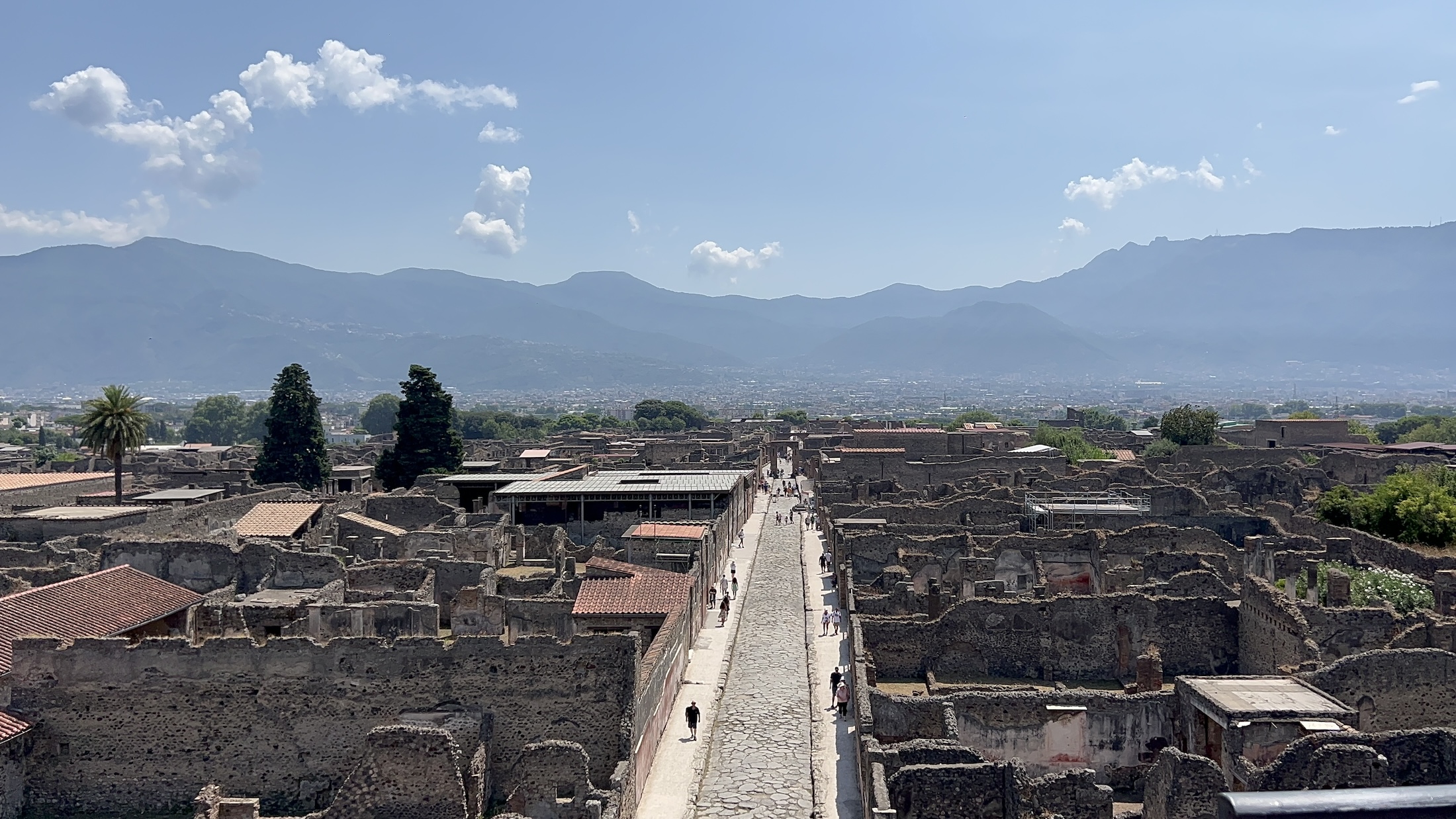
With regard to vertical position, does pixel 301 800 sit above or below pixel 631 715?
below

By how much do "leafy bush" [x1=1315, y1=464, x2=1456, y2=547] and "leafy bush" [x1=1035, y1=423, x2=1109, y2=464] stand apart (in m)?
22.9

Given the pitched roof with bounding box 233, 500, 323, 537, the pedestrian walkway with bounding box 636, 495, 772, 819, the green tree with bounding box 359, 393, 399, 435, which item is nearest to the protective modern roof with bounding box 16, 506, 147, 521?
the pitched roof with bounding box 233, 500, 323, 537

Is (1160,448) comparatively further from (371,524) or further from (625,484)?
(371,524)

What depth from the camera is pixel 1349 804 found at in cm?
431

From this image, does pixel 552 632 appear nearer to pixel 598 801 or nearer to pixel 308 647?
pixel 308 647

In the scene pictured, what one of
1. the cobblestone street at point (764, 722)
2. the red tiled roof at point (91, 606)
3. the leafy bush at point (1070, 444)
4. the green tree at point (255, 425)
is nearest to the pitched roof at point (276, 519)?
the red tiled roof at point (91, 606)

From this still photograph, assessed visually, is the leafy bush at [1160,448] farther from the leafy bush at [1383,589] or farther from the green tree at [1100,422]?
the green tree at [1100,422]

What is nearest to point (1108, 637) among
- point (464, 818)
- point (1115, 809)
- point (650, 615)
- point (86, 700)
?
point (1115, 809)

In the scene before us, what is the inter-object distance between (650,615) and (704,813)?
7746 millimetres

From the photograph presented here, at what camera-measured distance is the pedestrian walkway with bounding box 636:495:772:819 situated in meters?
17.1

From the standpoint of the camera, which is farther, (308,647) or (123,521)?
(123,521)

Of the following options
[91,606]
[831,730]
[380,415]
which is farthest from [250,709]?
[380,415]

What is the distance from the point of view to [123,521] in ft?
117

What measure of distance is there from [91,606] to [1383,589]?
30.7 meters
